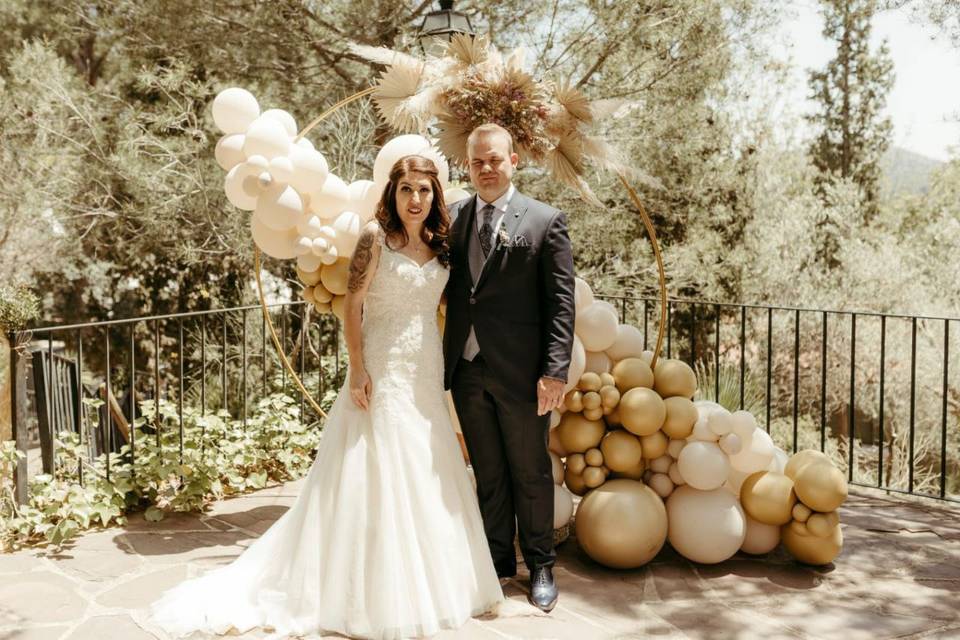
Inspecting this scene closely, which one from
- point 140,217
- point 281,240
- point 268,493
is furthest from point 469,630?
point 140,217

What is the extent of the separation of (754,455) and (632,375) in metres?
0.67

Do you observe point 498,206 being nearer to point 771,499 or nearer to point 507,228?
point 507,228

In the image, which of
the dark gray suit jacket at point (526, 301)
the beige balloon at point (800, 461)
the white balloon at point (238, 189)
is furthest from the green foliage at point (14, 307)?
the beige balloon at point (800, 461)

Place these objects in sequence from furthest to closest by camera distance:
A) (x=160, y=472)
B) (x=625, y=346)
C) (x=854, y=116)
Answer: (x=854, y=116)
(x=160, y=472)
(x=625, y=346)

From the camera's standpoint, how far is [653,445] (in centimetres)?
357

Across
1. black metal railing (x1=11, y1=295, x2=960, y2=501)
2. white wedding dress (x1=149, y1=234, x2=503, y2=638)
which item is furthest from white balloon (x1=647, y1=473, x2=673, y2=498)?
black metal railing (x1=11, y1=295, x2=960, y2=501)

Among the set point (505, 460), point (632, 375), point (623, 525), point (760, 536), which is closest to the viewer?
point (505, 460)

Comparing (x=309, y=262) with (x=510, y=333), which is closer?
(x=510, y=333)

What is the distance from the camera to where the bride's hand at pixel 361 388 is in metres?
3.02

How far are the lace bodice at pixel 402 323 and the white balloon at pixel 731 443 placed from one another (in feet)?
4.49

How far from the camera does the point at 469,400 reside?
3146mm

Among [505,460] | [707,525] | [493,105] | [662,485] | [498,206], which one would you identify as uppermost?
[493,105]

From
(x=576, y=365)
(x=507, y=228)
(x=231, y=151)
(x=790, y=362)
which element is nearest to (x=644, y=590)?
(x=576, y=365)

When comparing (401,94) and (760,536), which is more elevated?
(401,94)
